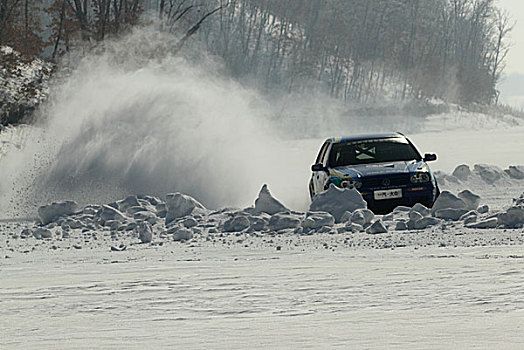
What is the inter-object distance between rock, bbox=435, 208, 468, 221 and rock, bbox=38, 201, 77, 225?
558 centimetres

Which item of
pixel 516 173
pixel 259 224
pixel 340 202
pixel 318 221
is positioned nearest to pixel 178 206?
pixel 259 224

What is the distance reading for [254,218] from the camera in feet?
40.7

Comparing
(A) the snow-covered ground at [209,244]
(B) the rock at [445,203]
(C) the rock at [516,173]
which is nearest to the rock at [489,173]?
(A) the snow-covered ground at [209,244]

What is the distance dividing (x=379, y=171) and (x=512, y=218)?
2.25m

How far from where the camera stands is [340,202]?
12.4 metres

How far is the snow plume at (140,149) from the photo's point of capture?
1688 cm

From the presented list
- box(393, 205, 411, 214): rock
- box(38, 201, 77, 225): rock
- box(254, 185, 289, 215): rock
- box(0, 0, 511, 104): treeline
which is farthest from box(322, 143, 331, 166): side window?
box(0, 0, 511, 104): treeline

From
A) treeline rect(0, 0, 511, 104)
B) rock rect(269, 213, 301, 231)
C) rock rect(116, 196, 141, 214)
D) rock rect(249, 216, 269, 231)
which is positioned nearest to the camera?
rock rect(269, 213, 301, 231)

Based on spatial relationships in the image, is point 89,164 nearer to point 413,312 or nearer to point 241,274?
point 241,274

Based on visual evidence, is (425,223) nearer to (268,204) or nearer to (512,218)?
(512,218)

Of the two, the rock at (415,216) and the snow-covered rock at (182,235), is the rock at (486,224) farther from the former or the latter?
the snow-covered rock at (182,235)

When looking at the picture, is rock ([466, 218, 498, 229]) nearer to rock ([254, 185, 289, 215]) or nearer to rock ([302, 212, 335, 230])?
rock ([302, 212, 335, 230])

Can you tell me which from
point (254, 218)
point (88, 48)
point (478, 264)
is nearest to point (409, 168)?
point (254, 218)

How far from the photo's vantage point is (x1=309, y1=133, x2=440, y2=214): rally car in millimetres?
12750
